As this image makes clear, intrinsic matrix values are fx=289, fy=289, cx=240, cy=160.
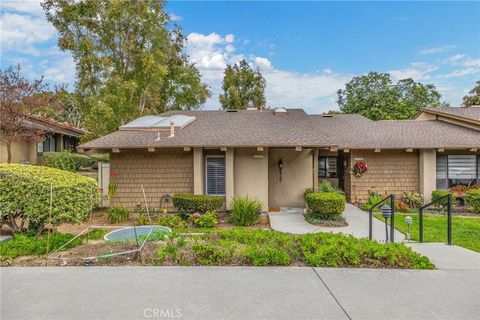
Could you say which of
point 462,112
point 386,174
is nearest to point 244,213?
point 386,174

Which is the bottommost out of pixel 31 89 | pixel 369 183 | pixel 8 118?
pixel 369 183

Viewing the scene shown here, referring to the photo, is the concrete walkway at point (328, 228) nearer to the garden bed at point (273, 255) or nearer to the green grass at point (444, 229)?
the green grass at point (444, 229)

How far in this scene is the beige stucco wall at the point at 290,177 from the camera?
11.6m

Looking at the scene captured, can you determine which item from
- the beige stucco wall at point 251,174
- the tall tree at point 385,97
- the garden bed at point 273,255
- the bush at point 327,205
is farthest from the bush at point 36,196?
the tall tree at point 385,97

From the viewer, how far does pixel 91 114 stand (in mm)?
15781

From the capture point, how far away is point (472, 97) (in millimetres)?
34625

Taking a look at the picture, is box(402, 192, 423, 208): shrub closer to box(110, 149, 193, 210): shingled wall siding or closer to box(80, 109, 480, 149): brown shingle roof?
box(80, 109, 480, 149): brown shingle roof

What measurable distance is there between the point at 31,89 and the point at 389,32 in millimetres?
18971

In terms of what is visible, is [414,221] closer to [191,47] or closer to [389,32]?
[389,32]

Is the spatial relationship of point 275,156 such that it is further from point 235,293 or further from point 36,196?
point 235,293

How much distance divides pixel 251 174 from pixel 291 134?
210 cm

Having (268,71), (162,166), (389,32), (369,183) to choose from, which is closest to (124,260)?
(162,166)

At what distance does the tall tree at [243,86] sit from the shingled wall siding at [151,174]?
1797 centimetres

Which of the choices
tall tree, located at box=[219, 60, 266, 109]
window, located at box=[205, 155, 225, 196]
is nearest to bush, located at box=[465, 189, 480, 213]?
window, located at box=[205, 155, 225, 196]
